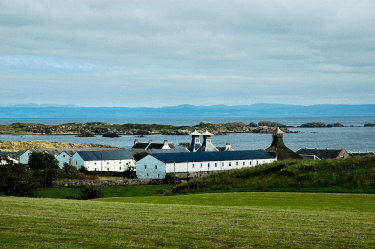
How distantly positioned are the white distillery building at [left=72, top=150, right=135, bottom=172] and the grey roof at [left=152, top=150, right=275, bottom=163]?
44.7ft

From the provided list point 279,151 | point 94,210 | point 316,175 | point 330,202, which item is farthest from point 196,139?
point 94,210

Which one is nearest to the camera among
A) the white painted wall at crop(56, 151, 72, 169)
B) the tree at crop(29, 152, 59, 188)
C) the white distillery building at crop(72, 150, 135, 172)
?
the tree at crop(29, 152, 59, 188)

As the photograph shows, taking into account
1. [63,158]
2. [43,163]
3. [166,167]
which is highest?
[43,163]

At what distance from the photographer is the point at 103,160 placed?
291ft

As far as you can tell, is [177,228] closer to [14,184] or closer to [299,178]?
[299,178]

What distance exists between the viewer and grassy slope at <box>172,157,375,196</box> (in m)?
36.1

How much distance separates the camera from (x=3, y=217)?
1633 cm

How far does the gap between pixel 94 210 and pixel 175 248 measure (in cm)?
822

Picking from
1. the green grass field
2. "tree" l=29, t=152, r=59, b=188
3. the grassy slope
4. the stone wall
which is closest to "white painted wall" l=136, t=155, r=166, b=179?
the stone wall

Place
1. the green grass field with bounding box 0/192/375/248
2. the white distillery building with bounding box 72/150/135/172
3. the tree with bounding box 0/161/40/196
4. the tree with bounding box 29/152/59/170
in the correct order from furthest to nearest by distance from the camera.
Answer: the white distillery building with bounding box 72/150/135/172 < the tree with bounding box 29/152/59/170 < the tree with bounding box 0/161/40/196 < the green grass field with bounding box 0/192/375/248

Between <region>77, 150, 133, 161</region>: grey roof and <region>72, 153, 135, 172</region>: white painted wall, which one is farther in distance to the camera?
<region>77, 150, 133, 161</region>: grey roof

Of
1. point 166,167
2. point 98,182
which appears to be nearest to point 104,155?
point 166,167

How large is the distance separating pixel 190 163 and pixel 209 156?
484 cm

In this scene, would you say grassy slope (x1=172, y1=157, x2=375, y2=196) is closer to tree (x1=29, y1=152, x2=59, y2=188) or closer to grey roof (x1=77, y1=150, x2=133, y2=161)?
tree (x1=29, y1=152, x2=59, y2=188)
